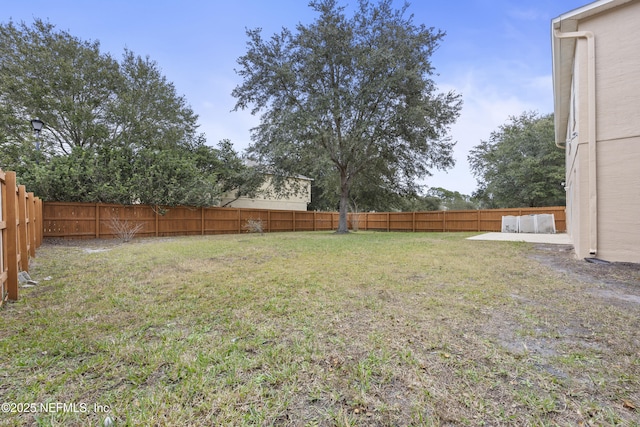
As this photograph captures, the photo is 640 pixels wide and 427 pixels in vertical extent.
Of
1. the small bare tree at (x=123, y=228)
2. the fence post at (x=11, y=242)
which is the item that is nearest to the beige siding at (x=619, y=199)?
the fence post at (x=11, y=242)

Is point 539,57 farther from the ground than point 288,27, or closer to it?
closer to it

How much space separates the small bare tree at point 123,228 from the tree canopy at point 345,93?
257 inches

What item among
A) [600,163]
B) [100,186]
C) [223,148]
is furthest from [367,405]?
[223,148]

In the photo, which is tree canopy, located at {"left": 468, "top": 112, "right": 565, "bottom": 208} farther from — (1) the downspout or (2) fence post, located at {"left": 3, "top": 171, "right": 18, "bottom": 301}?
(2) fence post, located at {"left": 3, "top": 171, "right": 18, "bottom": 301}

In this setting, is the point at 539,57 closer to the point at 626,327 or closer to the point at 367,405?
the point at 626,327

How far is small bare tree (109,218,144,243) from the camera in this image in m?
10.8

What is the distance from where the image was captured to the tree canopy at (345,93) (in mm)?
12859

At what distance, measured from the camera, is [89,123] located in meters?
14.5

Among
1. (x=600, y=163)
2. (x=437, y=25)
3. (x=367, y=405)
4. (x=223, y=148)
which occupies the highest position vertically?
(x=437, y=25)

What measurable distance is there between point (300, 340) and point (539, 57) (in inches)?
474

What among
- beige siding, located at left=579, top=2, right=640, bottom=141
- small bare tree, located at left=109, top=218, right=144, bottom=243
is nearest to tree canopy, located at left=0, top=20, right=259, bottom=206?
small bare tree, located at left=109, top=218, right=144, bottom=243

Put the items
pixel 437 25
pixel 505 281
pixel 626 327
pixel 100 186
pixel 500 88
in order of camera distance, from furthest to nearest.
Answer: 1. pixel 437 25
2. pixel 100 186
3. pixel 500 88
4. pixel 505 281
5. pixel 626 327

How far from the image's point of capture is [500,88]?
1027cm

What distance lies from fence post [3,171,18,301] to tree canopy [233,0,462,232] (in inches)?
394
